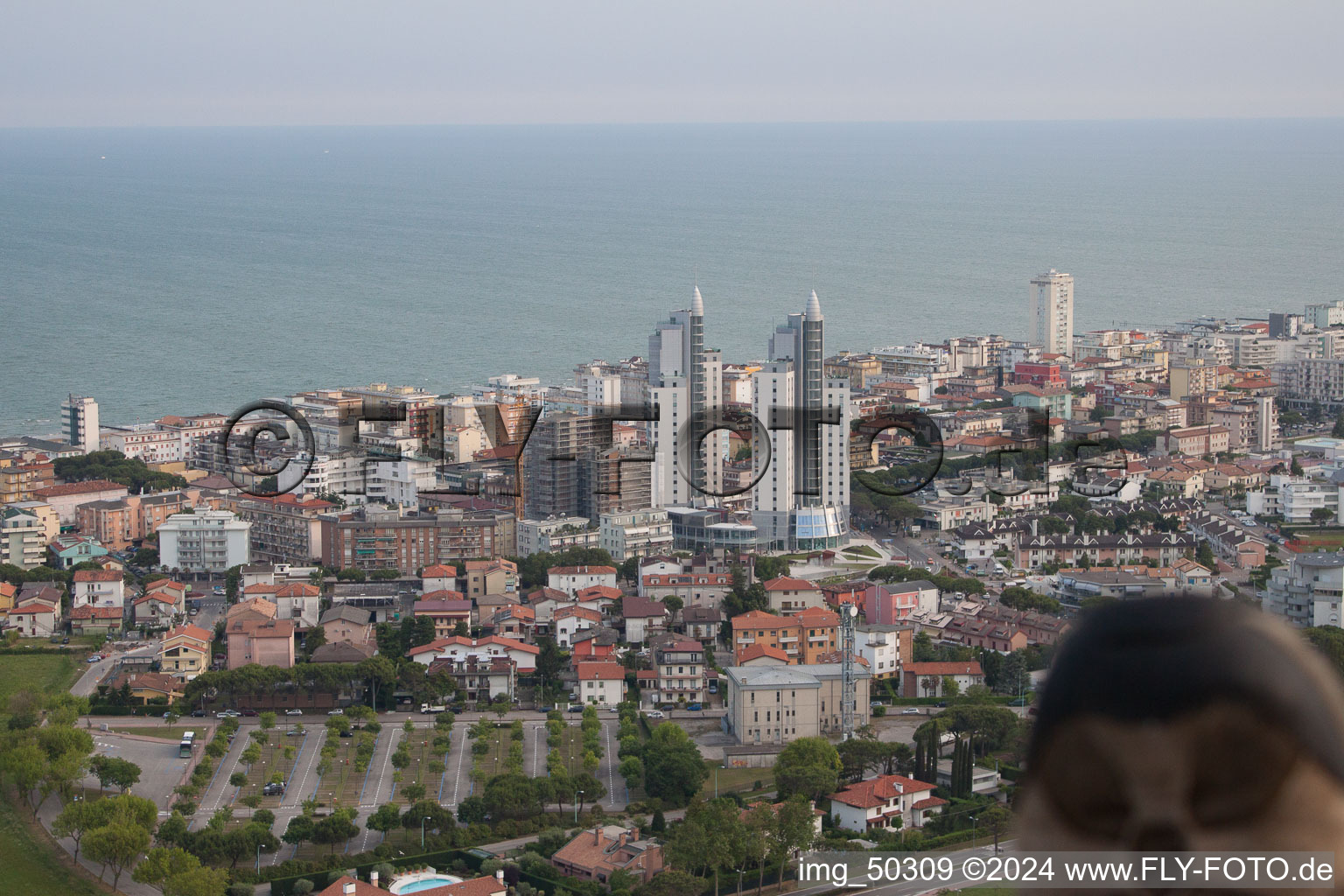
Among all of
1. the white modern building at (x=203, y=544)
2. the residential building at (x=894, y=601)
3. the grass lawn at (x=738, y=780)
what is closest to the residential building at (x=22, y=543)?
the white modern building at (x=203, y=544)

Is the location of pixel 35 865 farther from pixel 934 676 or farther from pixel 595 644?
pixel 934 676

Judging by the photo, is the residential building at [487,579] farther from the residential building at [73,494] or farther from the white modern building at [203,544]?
the residential building at [73,494]

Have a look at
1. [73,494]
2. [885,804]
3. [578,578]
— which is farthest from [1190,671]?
[73,494]

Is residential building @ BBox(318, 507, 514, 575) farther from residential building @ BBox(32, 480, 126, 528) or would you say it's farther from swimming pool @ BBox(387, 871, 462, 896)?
swimming pool @ BBox(387, 871, 462, 896)

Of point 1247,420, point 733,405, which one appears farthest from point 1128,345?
point 733,405

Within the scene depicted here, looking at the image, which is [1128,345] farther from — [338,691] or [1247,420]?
[338,691]

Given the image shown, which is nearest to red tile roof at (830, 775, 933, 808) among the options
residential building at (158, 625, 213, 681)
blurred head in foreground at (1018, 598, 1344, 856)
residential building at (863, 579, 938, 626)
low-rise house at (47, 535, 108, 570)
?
residential building at (863, 579, 938, 626)
